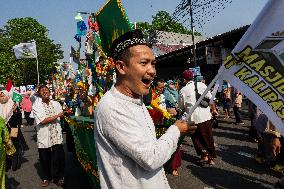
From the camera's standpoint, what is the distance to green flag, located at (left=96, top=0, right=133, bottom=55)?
471 cm

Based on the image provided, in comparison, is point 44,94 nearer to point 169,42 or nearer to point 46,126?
point 46,126

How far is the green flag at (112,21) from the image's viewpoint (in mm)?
4707

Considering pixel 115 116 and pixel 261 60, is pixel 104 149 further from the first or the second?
pixel 261 60

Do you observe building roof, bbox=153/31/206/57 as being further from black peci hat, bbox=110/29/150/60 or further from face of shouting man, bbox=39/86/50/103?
black peci hat, bbox=110/29/150/60

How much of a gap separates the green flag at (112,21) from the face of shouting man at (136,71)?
8.92ft

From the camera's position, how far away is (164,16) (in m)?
60.9

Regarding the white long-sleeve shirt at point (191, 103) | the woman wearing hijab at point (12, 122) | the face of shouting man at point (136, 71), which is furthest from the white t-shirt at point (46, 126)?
the face of shouting man at point (136, 71)

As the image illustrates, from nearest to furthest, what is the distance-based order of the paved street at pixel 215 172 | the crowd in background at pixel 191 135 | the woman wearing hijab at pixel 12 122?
the crowd in background at pixel 191 135
the paved street at pixel 215 172
the woman wearing hijab at pixel 12 122

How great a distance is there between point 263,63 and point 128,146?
1.23 meters

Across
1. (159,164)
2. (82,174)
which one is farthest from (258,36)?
(82,174)

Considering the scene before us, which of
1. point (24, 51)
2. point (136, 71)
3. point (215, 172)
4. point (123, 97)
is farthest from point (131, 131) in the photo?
point (24, 51)

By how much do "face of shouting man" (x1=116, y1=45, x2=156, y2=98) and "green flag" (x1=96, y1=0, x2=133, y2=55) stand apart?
8.92 feet

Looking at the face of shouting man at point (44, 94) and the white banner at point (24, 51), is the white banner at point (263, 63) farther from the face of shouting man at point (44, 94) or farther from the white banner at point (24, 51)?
the white banner at point (24, 51)

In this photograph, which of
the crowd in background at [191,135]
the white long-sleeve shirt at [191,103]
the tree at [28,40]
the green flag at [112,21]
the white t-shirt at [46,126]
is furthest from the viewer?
the tree at [28,40]
